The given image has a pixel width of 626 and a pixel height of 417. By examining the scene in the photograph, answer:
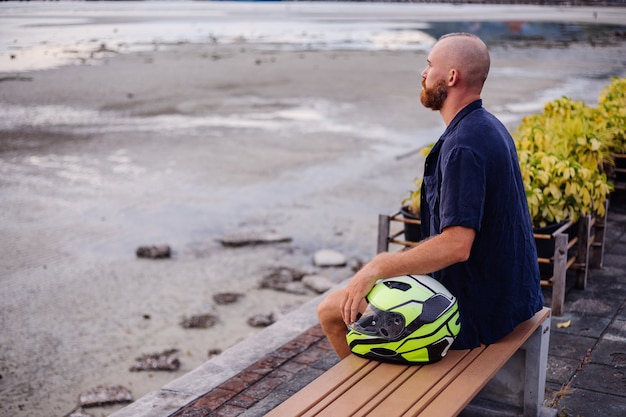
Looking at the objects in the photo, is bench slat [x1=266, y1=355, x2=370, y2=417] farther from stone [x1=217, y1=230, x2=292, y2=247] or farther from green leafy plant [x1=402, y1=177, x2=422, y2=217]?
stone [x1=217, y1=230, x2=292, y2=247]

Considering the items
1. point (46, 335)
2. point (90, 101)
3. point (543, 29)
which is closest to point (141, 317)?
point (46, 335)

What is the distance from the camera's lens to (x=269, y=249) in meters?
8.66

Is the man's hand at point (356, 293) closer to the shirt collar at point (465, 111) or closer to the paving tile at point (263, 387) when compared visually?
the shirt collar at point (465, 111)

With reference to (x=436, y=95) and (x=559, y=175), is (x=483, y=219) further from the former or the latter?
(x=559, y=175)

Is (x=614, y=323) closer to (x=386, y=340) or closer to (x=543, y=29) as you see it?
(x=386, y=340)

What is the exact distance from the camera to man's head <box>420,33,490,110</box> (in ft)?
10.7

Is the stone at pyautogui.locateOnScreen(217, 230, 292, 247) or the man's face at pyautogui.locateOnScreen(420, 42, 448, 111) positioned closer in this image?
the man's face at pyautogui.locateOnScreen(420, 42, 448, 111)

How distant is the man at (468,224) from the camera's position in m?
3.13

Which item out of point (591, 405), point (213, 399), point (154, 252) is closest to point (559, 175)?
point (591, 405)

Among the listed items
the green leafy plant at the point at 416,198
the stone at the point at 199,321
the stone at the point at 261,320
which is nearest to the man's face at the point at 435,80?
the green leafy plant at the point at 416,198

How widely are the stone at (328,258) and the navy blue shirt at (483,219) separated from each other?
4.62 m

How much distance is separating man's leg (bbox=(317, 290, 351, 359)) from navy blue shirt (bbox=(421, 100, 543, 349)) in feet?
1.45

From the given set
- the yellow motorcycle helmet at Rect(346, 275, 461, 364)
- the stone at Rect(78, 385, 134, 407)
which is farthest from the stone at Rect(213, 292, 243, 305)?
the yellow motorcycle helmet at Rect(346, 275, 461, 364)

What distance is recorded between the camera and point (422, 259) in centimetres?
313
